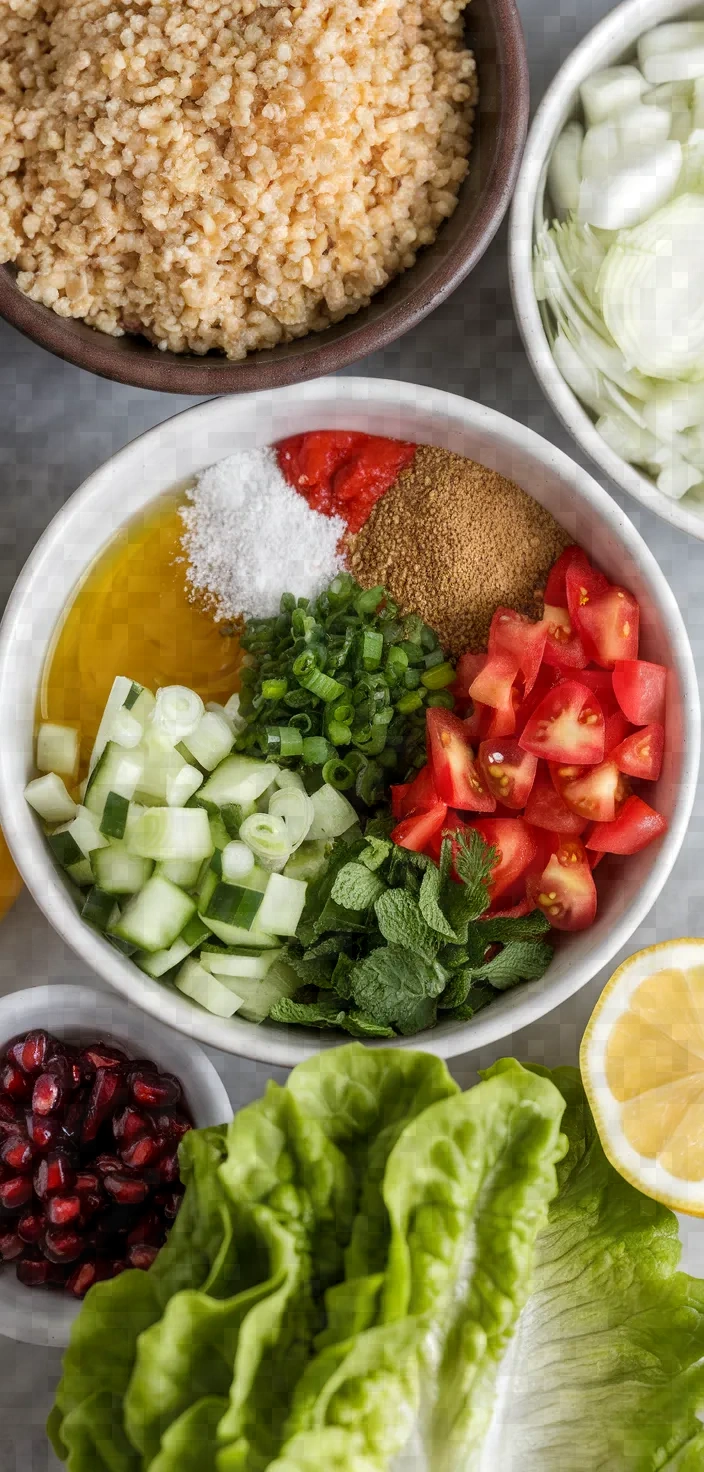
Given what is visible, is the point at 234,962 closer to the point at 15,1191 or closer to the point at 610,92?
the point at 15,1191

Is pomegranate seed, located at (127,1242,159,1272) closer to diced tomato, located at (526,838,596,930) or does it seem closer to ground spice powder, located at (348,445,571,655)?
diced tomato, located at (526,838,596,930)

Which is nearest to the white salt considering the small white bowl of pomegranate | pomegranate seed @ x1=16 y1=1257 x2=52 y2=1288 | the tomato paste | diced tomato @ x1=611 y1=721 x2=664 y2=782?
the tomato paste

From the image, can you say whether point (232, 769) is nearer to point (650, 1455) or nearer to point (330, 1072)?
point (330, 1072)

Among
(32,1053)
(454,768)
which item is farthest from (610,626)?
(32,1053)

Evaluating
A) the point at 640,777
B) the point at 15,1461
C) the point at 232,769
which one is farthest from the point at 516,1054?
the point at 15,1461

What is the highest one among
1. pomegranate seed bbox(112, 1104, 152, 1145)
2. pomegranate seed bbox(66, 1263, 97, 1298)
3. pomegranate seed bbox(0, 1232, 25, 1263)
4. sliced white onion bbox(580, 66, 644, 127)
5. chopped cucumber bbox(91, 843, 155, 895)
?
sliced white onion bbox(580, 66, 644, 127)

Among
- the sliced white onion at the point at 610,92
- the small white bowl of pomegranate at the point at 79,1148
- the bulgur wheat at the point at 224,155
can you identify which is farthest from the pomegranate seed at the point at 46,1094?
the sliced white onion at the point at 610,92

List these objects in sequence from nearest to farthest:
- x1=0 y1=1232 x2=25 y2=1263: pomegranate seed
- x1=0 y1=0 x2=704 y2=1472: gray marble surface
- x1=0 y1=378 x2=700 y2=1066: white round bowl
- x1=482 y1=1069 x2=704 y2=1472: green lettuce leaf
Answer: x1=482 y1=1069 x2=704 y2=1472: green lettuce leaf, x1=0 y1=378 x2=700 y2=1066: white round bowl, x1=0 y1=1232 x2=25 y2=1263: pomegranate seed, x1=0 y1=0 x2=704 y2=1472: gray marble surface
